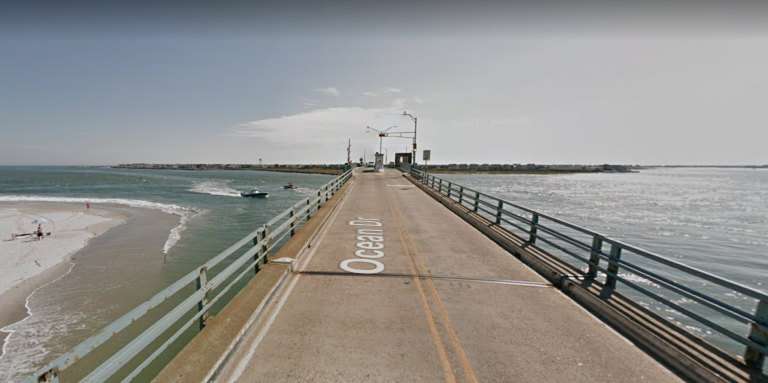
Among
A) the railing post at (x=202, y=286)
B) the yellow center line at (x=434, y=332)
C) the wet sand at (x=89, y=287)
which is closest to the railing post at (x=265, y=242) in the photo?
the railing post at (x=202, y=286)

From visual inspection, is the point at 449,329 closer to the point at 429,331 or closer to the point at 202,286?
the point at 429,331

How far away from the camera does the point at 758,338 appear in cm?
369

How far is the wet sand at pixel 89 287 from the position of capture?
865 cm

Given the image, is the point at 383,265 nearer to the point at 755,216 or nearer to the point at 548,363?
the point at 548,363

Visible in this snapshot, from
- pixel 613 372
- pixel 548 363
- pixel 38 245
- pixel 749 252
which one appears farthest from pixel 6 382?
pixel 749 252

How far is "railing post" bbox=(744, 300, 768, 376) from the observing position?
359cm

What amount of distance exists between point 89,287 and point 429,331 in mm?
14876

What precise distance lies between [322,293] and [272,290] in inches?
39.2

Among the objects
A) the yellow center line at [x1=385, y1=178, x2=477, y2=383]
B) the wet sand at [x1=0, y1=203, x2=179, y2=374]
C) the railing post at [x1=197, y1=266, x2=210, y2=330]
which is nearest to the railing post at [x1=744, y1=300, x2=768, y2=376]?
the yellow center line at [x1=385, y1=178, x2=477, y2=383]

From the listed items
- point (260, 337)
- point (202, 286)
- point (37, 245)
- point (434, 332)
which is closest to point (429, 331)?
point (434, 332)

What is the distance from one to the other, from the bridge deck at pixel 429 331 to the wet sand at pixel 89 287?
325 inches

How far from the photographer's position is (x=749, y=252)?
60.0ft

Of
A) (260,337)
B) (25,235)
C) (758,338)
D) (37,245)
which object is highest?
(758,338)

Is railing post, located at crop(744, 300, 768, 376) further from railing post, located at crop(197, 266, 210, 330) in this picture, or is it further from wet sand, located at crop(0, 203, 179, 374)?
wet sand, located at crop(0, 203, 179, 374)
